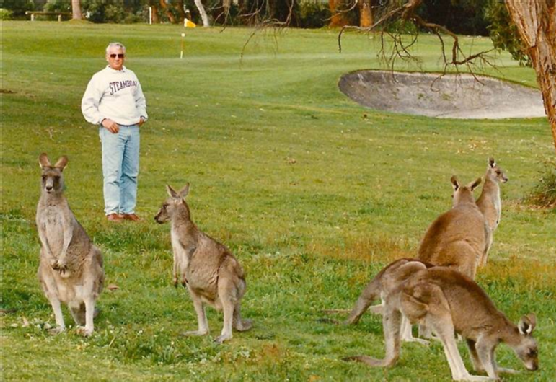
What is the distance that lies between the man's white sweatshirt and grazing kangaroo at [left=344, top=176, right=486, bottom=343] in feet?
16.2

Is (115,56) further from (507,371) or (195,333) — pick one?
(507,371)

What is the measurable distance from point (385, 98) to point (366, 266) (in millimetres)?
30644

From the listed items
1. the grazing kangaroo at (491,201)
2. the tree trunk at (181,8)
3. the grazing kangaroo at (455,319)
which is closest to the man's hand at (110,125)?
the grazing kangaroo at (491,201)

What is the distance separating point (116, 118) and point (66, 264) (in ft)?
18.0

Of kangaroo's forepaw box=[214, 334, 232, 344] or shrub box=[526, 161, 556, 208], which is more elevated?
kangaroo's forepaw box=[214, 334, 232, 344]

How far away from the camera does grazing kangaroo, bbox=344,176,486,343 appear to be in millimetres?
9125

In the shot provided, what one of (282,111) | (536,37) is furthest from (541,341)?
(282,111)

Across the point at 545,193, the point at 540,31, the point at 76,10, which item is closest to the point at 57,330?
the point at 540,31

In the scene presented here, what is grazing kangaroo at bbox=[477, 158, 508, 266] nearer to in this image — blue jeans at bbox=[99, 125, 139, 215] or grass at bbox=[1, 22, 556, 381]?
grass at bbox=[1, 22, 556, 381]

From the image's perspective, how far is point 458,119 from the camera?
37.8m

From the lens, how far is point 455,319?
7750mm

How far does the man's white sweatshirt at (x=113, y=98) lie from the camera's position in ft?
45.2

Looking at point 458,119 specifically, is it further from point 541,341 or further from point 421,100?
point 541,341

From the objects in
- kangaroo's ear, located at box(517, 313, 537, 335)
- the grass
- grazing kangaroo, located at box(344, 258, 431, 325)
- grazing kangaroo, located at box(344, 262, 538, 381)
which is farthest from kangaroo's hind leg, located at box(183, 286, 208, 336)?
kangaroo's ear, located at box(517, 313, 537, 335)
